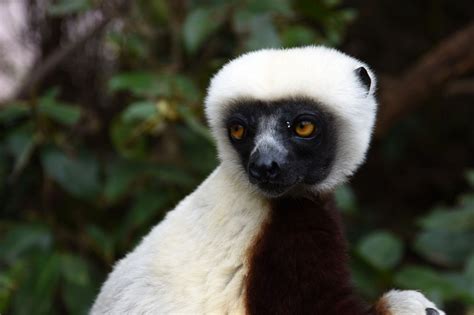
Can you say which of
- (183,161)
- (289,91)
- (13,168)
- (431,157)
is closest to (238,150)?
(289,91)

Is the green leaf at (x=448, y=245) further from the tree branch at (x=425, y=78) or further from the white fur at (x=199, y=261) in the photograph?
the white fur at (x=199, y=261)

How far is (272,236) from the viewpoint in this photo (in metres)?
2.80

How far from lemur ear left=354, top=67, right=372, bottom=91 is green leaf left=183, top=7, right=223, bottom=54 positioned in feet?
6.10

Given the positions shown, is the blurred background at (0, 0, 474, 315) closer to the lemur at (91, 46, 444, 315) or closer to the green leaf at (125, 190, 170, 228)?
the green leaf at (125, 190, 170, 228)

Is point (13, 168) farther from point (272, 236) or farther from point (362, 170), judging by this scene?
point (362, 170)

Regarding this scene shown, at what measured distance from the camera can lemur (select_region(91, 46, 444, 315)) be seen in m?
2.75

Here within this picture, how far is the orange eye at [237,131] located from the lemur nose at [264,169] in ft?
0.72

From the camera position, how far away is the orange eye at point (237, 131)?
9.77 ft

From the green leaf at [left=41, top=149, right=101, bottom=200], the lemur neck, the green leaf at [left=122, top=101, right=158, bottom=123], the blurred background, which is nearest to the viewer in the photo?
the lemur neck

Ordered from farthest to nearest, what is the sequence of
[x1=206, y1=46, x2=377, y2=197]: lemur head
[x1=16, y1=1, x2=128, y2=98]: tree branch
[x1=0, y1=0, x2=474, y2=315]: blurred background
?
[x1=16, y1=1, x2=128, y2=98]: tree branch
[x1=0, y1=0, x2=474, y2=315]: blurred background
[x1=206, y1=46, x2=377, y2=197]: lemur head

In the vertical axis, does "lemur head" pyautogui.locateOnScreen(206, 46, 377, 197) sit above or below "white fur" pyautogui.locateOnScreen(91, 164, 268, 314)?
above

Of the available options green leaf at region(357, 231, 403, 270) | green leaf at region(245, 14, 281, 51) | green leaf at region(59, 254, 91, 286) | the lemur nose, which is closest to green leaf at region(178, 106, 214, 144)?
green leaf at region(245, 14, 281, 51)

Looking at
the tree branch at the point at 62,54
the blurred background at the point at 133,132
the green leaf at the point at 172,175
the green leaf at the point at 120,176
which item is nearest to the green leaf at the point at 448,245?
the blurred background at the point at 133,132

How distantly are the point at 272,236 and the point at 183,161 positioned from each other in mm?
2257
